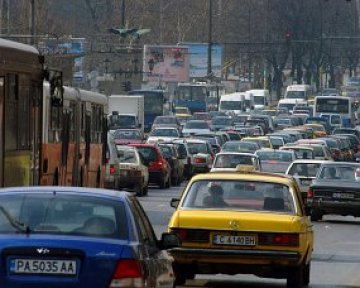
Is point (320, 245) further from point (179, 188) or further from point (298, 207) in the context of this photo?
point (179, 188)

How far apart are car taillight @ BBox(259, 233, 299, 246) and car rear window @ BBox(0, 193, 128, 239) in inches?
221

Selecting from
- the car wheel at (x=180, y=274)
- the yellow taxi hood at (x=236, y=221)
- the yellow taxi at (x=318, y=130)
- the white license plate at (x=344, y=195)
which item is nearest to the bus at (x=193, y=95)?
the yellow taxi at (x=318, y=130)

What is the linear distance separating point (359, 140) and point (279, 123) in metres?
15.1

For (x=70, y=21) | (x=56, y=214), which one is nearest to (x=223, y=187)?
(x=56, y=214)

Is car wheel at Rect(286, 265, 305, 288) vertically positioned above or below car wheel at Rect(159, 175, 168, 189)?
above

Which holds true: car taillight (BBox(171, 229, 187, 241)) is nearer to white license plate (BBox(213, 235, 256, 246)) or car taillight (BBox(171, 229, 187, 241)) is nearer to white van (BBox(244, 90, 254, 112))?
white license plate (BBox(213, 235, 256, 246))

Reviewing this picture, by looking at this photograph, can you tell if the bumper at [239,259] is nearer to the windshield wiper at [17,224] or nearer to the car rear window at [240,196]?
the car rear window at [240,196]

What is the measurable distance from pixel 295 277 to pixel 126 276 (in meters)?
6.97

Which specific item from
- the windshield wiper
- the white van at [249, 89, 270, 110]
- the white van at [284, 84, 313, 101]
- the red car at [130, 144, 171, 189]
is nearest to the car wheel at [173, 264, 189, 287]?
the windshield wiper

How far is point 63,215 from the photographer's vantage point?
12445 millimetres

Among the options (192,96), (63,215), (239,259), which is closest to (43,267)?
(63,215)

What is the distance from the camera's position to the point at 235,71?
174 metres

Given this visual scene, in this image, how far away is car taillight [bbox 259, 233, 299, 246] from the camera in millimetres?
18203

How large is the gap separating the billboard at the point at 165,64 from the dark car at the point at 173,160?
189 feet
